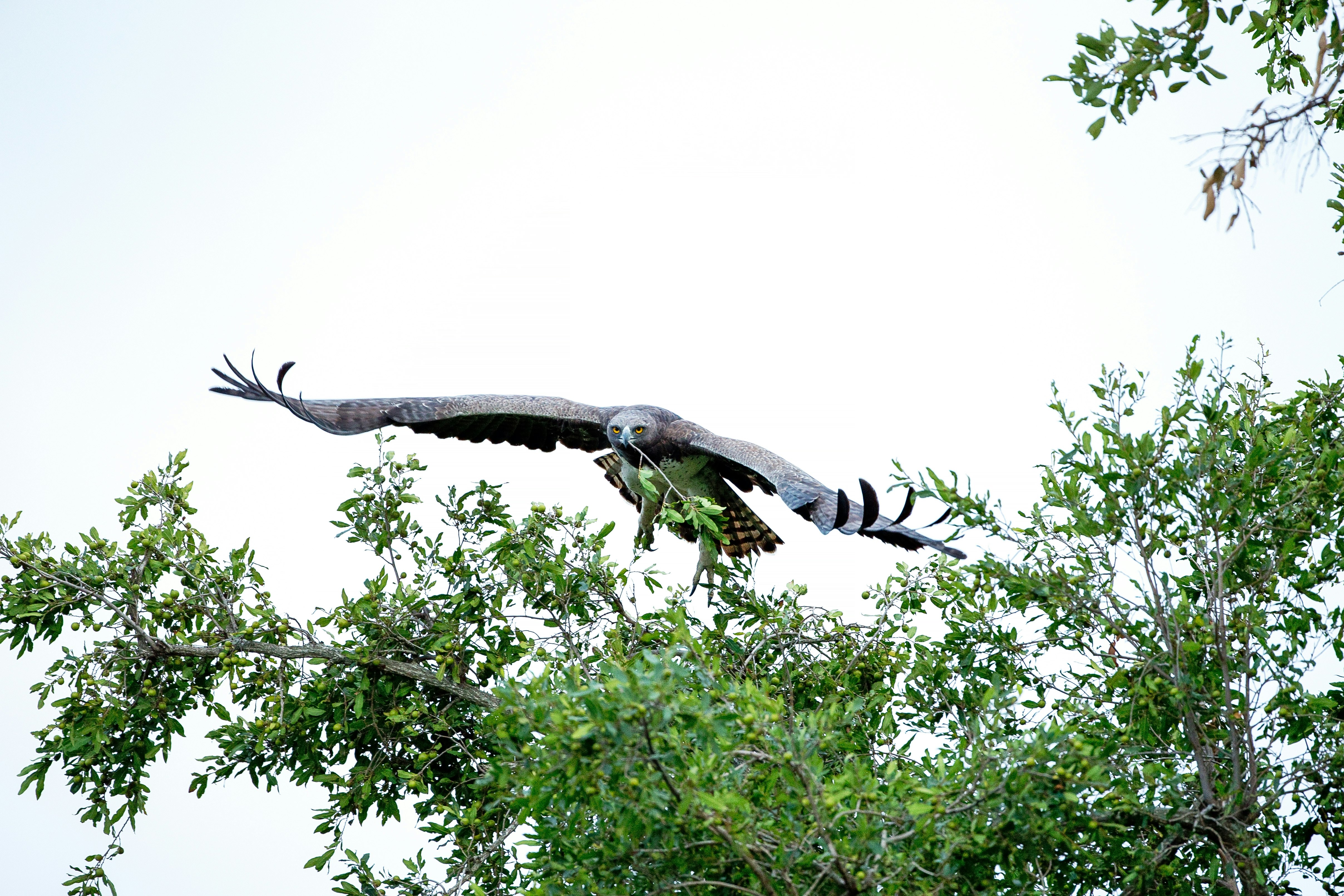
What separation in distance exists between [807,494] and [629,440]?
62.6 inches

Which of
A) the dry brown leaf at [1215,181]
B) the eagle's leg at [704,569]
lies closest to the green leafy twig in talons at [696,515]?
the eagle's leg at [704,569]

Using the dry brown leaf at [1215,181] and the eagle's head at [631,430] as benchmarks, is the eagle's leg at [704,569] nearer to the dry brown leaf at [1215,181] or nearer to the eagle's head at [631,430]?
the eagle's head at [631,430]

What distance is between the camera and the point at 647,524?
7465mm

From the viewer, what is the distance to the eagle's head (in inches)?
286

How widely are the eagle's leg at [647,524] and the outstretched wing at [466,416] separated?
1.89 feet

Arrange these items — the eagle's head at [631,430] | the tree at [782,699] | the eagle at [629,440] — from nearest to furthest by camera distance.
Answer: the tree at [782,699] < the eagle at [629,440] < the eagle's head at [631,430]

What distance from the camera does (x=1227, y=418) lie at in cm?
478

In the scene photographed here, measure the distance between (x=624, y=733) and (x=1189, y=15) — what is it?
117 inches

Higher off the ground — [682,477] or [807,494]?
[682,477]

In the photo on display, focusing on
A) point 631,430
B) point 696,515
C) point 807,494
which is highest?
point 631,430

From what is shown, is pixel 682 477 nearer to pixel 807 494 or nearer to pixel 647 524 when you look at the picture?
Answer: pixel 647 524

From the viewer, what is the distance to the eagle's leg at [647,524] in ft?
24.0

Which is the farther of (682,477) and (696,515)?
(682,477)

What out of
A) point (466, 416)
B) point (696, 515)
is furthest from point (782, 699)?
point (466, 416)
